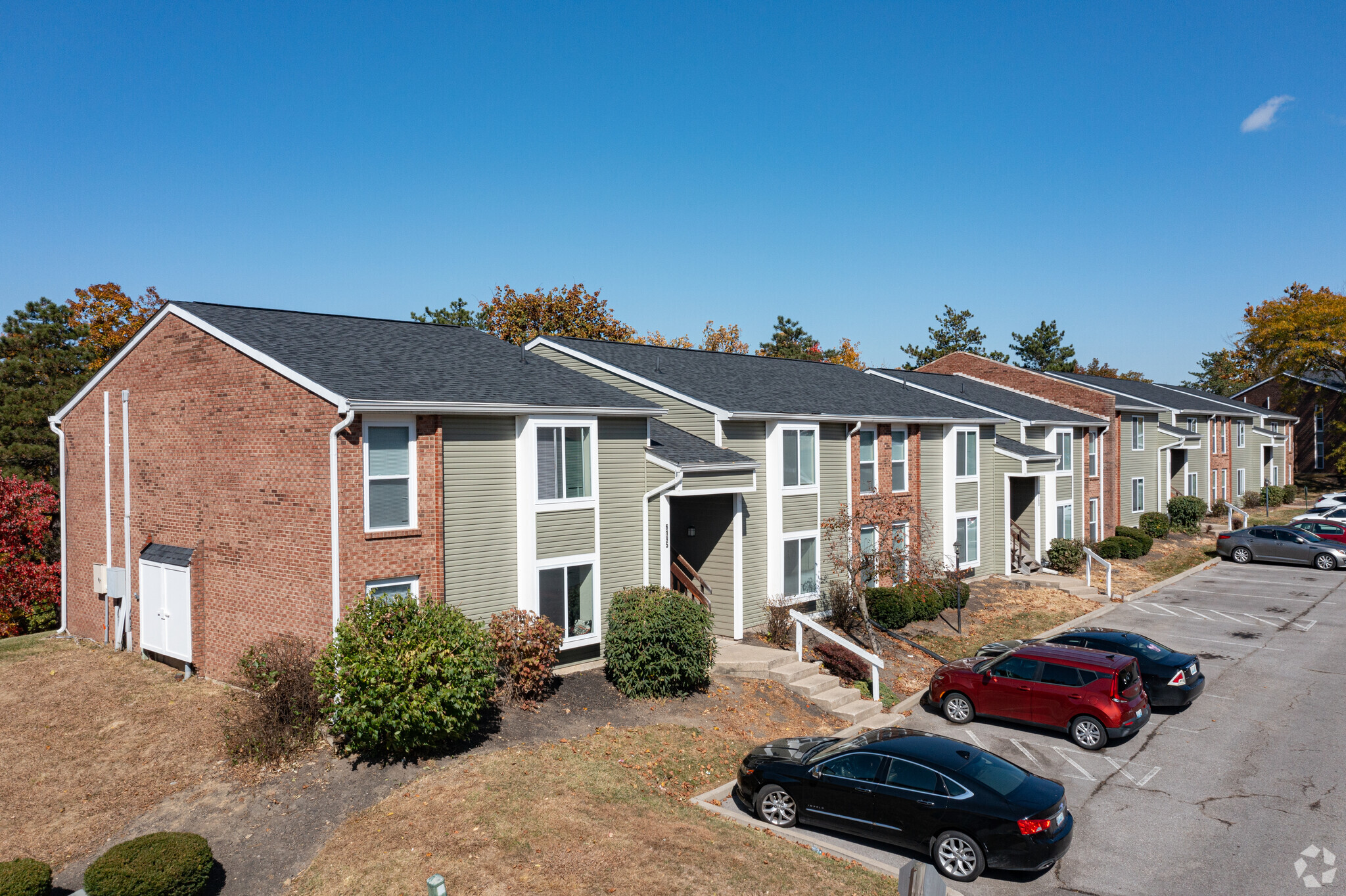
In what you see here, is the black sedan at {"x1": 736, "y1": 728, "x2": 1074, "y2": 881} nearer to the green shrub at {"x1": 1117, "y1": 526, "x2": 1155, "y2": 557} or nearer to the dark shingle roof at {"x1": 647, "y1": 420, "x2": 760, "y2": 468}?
the dark shingle roof at {"x1": 647, "y1": 420, "x2": 760, "y2": 468}

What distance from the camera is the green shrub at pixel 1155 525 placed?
1678 inches

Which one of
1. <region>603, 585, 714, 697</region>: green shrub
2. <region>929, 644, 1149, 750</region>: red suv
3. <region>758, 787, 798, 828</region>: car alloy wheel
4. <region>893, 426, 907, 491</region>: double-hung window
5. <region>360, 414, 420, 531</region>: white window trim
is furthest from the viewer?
<region>893, 426, 907, 491</region>: double-hung window

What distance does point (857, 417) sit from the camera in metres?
26.2

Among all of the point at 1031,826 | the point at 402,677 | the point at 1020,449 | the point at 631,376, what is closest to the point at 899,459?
the point at 1020,449

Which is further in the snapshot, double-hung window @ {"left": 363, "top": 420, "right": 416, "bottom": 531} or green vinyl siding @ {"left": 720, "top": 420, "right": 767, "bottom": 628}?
green vinyl siding @ {"left": 720, "top": 420, "right": 767, "bottom": 628}

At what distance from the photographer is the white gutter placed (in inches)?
804

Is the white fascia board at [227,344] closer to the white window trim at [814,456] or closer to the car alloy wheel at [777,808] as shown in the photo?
the car alloy wheel at [777,808]

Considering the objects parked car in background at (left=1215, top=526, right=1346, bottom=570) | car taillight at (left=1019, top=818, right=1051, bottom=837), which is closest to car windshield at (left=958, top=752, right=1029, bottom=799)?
car taillight at (left=1019, top=818, right=1051, bottom=837)

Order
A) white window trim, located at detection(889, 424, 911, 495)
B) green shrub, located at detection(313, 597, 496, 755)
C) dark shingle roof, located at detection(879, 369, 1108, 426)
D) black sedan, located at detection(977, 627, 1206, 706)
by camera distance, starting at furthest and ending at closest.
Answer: dark shingle roof, located at detection(879, 369, 1108, 426) < white window trim, located at detection(889, 424, 911, 495) < black sedan, located at detection(977, 627, 1206, 706) < green shrub, located at detection(313, 597, 496, 755)

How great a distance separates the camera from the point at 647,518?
2053 centimetres

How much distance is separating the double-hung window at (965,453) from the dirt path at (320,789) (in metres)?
15.9

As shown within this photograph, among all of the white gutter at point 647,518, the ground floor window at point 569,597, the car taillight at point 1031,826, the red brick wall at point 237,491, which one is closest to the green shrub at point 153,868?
the red brick wall at point 237,491

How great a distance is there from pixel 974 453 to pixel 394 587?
23175 millimetres

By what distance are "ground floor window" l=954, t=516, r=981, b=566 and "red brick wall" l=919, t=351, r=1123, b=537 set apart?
31.7 ft
